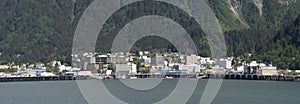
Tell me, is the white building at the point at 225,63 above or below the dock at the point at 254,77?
above

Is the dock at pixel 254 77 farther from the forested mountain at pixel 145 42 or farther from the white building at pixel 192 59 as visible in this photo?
the white building at pixel 192 59

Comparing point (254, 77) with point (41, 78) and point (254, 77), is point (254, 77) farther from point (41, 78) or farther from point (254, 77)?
point (41, 78)

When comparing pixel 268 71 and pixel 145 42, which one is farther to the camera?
pixel 145 42

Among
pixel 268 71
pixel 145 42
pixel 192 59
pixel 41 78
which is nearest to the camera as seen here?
pixel 268 71

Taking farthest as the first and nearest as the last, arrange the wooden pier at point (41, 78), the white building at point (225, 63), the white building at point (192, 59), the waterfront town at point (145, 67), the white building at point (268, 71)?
the white building at point (192, 59), the white building at point (225, 63), the waterfront town at point (145, 67), the wooden pier at point (41, 78), the white building at point (268, 71)

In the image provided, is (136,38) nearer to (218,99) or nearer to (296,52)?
(296,52)

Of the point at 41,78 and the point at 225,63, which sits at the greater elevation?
the point at 225,63

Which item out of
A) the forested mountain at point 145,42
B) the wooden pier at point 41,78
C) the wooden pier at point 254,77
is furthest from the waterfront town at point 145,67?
the forested mountain at point 145,42

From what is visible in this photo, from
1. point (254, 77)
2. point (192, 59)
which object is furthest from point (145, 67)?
point (254, 77)

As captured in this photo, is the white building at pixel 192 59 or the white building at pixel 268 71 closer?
the white building at pixel 268 71
